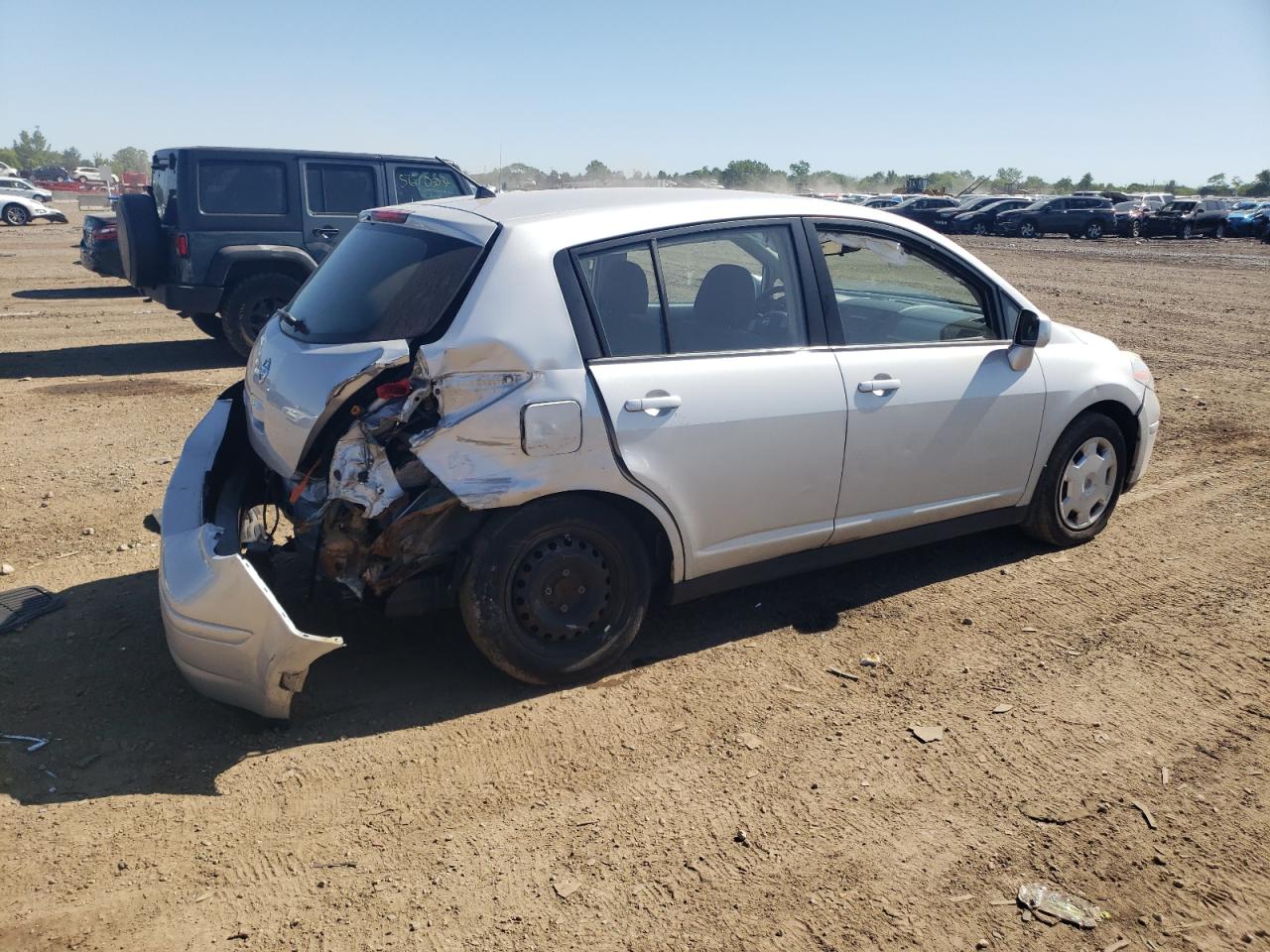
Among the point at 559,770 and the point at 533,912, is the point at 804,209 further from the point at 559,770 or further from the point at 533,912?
the point at 533,912

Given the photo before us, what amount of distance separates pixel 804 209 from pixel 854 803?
8.23 ft

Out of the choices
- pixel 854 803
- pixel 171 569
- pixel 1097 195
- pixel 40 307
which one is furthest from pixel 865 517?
pixel 1097 195

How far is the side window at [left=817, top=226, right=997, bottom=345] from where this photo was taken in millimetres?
4469

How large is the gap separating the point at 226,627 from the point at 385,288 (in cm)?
142

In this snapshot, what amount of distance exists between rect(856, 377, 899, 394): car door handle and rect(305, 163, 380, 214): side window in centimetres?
789

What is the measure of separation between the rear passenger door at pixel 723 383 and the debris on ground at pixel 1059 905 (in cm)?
172

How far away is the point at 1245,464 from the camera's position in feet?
22.9

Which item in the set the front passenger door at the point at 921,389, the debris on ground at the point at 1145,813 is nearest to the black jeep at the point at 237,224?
the front passenger door at the point at 921,389

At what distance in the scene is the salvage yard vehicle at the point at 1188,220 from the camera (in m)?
36.9

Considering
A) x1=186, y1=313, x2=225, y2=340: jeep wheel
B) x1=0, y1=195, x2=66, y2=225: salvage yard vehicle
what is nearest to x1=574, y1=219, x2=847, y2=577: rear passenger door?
x1=186, y1=313, x2=225, y2=340: jeep wheel

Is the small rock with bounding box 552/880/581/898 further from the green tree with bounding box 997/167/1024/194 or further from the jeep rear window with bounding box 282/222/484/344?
the green tree with bounding box 997/167/1024/194

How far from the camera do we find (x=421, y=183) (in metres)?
11.2

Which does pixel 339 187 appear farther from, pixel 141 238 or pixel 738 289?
pixel 738 289

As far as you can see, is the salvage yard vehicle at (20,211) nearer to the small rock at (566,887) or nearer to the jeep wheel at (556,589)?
the jeep wheel at (556,589)
